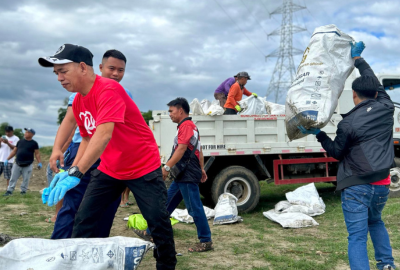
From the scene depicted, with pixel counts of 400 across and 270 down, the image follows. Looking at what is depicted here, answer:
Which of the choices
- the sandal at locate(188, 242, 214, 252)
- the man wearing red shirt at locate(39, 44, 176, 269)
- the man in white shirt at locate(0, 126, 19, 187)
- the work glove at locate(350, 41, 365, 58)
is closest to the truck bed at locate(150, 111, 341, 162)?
the sandal at locate(188, 242, 214, 252)

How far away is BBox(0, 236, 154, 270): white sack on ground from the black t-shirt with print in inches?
319

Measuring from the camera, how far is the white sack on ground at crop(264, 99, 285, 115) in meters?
7.26

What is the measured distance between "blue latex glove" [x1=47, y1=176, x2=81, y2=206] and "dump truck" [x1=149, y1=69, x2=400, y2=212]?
4268 millimetres

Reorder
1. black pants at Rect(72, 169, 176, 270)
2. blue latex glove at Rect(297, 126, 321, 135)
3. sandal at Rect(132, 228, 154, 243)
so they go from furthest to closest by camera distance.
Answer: sandal at Rect(132, 228, 154, 243), blue latex glove at Rect(297, 126, 321, 135), black pants at Rect(72, 169, 176, 270)


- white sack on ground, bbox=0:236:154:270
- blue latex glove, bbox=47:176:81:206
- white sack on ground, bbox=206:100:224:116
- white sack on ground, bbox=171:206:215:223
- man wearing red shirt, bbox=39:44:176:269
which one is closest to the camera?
white sack on ground, bbox=0:236:154:270

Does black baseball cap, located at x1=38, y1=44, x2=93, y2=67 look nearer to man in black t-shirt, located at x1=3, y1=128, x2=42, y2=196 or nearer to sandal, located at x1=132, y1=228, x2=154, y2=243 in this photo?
sandal, located at x1=132, y1=228, x2=154, y2=243

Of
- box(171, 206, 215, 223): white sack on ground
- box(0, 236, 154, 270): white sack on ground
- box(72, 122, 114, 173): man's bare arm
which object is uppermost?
box(72, 122, 114, 173): man's bare arm

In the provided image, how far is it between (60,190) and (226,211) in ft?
13.4

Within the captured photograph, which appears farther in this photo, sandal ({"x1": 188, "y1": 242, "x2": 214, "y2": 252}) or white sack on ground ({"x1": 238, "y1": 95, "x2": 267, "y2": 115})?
white sack on ground ({"x1": 238, "y1": 95, "x2": 267, "y2": 115})

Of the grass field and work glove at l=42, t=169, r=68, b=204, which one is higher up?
work glove at l=42, t=169, r=68, b=204

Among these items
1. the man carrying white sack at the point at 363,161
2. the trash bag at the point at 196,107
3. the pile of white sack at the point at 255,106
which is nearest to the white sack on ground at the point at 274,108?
the pile of white sack at the point at 255,106

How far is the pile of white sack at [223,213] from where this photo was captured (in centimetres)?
603

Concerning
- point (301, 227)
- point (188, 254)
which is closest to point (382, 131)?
point (188, 254)

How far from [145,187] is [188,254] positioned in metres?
A: 1.75
